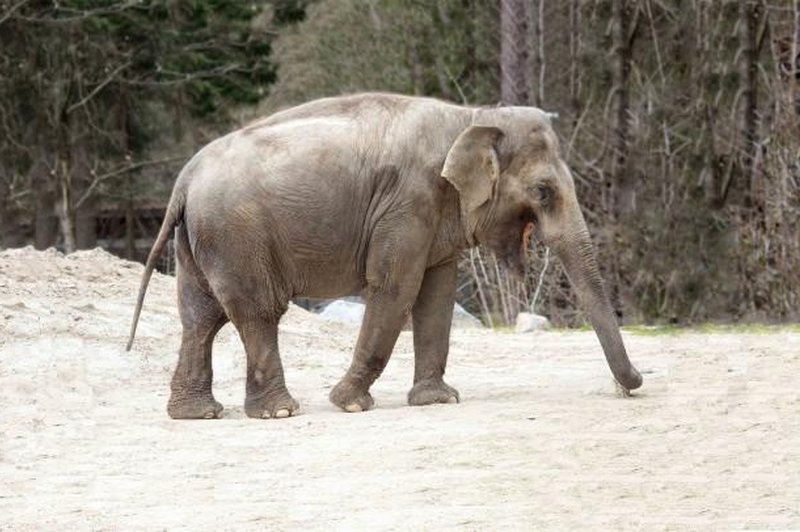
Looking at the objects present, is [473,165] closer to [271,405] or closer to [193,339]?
[271,405]

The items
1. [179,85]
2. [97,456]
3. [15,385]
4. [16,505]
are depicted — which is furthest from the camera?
[179,85]

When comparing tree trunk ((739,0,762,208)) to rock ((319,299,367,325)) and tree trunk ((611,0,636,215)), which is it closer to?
tree trunk ((611,0,636,215))

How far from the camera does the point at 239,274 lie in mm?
11086

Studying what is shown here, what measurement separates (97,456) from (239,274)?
176cm

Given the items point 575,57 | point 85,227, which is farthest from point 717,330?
point 85,227

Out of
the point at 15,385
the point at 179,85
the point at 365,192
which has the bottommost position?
the point at 179,85

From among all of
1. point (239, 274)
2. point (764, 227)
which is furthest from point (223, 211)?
point (764, 227)

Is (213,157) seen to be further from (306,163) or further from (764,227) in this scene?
(764,227)

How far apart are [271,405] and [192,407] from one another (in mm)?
582

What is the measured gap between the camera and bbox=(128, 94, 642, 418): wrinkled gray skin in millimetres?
11047

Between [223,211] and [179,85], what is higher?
[223,211]

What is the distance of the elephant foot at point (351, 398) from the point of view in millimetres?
11164

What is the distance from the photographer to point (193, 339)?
1156 centimetres

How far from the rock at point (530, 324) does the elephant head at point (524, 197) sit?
20.8ft
